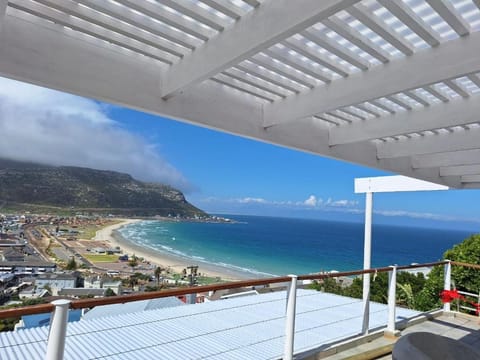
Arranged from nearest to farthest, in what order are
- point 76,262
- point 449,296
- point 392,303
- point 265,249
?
point 392,303 < point 449,296 < point 76,262 < point 265,249

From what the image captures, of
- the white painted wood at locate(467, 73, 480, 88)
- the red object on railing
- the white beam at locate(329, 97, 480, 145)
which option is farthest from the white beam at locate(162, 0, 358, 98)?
the red object on railing

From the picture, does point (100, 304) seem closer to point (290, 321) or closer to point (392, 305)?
point (290, 321)

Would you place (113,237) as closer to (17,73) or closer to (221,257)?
(221,257)

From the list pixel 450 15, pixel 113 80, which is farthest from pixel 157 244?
pixel 450 15

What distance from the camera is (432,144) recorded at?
466 centimetres

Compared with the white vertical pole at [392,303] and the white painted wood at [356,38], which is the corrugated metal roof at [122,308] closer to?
the white vertical pole at [392,303]

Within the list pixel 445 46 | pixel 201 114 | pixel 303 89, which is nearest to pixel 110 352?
pixel 201 114

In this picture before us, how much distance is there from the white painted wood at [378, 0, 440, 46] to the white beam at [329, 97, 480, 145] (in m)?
1.25

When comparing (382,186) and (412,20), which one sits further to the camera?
(382,186)

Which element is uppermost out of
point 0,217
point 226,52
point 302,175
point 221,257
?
point 302,175

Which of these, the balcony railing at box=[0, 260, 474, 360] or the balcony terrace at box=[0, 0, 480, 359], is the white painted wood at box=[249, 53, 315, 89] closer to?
the balcony terrace at box=[0, 0, 480, 359]

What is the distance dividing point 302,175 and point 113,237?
144 feet

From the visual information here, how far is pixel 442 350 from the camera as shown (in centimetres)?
137

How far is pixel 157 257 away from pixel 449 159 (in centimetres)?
4055
